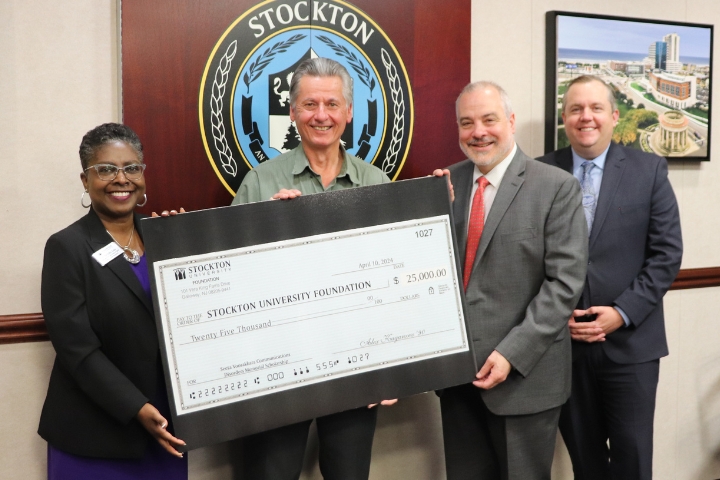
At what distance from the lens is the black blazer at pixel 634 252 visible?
7.06 feet

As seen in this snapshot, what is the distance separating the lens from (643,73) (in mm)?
2738

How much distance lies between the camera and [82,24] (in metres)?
2.01

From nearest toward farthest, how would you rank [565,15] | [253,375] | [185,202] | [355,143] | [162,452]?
[253,375] < [162,452] < [185,202] < [355,143] < [565,15]

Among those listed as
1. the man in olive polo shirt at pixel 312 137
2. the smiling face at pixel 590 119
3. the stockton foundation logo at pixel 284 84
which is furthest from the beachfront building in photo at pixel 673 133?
the man in olive polo shirt at pixel 312 137

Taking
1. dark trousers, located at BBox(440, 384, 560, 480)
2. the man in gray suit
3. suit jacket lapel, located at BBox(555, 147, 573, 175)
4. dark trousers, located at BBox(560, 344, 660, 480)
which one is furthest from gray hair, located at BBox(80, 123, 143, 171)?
dark trousers, located at BBox(560, 344, 660, 480)

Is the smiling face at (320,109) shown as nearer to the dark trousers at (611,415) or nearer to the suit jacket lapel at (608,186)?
the suit jacket lapel at (608,186)

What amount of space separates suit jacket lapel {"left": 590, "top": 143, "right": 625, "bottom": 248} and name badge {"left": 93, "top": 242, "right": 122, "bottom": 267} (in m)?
1.52

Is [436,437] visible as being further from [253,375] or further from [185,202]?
[185,202]

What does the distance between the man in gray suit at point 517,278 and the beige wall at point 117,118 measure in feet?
2.31

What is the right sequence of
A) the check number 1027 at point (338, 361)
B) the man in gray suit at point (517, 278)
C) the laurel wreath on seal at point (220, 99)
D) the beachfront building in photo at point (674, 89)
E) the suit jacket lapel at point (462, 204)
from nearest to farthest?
the check number 1027 at point (338, 361)
the man in gray suit at point (517, 278)
the suit jacket lapel at point (462, 204)
the laurel wreath on seal at point (220, 99)
the beachfront building in photo at point (674, 89)

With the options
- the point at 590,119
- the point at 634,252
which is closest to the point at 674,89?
the point at 590,119

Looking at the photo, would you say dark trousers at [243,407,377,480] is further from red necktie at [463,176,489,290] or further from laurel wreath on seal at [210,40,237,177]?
laurel wreath on seal at [210,40,237,177]

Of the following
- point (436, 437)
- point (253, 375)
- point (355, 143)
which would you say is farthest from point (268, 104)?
point (436, 437)

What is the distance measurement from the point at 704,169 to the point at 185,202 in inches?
91.7
